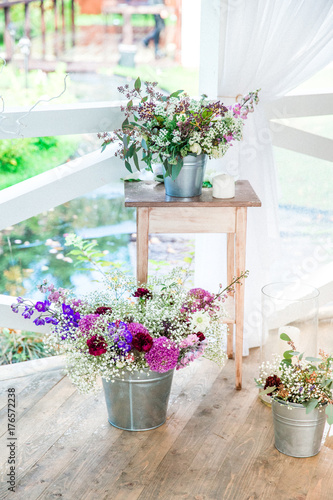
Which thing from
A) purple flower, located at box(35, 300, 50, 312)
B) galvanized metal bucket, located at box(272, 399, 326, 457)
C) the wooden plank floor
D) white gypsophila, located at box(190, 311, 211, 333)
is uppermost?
purple flower, located at box(35, 300, 50, 312)

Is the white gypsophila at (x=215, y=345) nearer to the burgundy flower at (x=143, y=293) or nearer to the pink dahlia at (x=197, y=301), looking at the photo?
the pink dahlia at (x=197, y=301)

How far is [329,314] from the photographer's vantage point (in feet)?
9.70

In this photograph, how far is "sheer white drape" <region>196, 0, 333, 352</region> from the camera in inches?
88.5

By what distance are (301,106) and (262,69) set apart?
1.27 ft

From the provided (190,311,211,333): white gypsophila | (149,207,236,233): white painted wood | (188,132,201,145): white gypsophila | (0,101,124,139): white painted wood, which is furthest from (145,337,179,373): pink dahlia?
(0,101,124,139): white painted wood

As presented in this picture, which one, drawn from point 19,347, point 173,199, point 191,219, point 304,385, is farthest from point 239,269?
point 19,347

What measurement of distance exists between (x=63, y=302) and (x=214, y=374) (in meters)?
0.78

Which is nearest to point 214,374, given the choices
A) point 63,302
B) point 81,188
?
point 63,302

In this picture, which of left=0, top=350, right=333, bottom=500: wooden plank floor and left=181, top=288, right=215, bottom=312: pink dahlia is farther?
left=181, top=288, right=215, bottom=312: pink dahlia

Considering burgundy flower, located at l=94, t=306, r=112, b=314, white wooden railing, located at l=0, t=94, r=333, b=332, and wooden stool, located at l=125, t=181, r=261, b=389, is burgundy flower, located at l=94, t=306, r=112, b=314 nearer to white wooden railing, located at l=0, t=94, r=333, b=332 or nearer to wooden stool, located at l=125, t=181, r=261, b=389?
wooden stool, located at l=125, t=181, r=261, b=389

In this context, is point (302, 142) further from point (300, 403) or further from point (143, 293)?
point (300, 403)

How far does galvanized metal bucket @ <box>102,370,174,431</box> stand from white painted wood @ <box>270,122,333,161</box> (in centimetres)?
121

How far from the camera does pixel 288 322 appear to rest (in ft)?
7.38

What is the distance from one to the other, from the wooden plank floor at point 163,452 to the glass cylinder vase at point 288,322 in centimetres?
22
